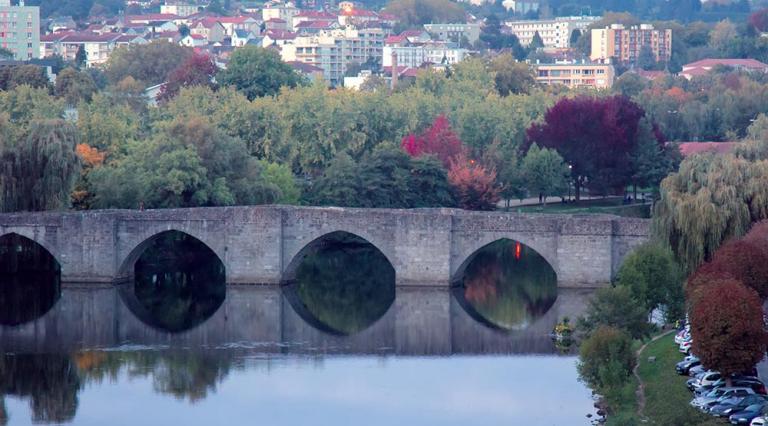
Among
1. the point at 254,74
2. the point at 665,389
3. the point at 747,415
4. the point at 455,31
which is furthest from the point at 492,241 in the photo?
the point at 455,31

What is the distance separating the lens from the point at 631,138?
7138 centimetres

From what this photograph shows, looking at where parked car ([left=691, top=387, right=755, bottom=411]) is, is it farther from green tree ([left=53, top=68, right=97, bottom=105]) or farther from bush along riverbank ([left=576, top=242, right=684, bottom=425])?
green tree ([left=53, top=68, right=97, bottom=105])

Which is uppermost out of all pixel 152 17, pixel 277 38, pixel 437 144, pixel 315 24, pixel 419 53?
pixel 152 17

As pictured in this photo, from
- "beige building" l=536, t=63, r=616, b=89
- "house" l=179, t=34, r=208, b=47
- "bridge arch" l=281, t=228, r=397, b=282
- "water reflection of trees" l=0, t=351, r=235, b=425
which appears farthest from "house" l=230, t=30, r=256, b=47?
"water reflection of trees" l=0, t=351, r=235, b=425

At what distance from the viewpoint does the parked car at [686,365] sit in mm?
35062

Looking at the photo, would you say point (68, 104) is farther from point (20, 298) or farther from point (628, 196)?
point (20, 298)

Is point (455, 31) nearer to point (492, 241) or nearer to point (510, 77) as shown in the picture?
point (510, 77)

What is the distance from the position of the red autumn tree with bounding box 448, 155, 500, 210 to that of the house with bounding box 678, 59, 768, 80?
64.1m

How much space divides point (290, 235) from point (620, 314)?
14705 mm

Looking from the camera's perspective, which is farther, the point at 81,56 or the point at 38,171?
the point at 81,56

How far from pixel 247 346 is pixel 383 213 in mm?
8874

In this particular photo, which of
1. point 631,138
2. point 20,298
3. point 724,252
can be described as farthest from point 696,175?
point 631,138

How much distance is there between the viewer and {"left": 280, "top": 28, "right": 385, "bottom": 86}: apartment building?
144m

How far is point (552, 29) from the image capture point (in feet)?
606
